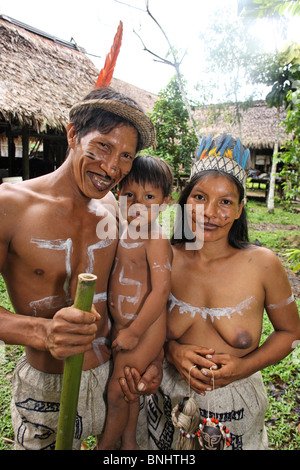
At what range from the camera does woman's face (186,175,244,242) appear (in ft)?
5.23

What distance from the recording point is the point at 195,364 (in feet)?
4.99

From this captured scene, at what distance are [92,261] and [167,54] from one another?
33.5 feet

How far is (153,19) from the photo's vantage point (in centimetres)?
905

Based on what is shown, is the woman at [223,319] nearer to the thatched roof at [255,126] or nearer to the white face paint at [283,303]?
the white face paint at [283,303]

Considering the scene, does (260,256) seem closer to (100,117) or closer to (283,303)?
(283,303)

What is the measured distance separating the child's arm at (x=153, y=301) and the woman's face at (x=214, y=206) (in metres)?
0.27

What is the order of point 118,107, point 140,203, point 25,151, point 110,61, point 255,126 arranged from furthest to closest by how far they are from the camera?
point 255,126 → point 25,151 → point 140,203 → point 110,61 → point 118,107

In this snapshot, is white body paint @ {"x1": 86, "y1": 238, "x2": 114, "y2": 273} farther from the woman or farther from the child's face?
the woman

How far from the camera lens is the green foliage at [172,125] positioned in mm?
9562

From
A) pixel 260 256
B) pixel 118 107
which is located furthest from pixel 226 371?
pixel 118 107

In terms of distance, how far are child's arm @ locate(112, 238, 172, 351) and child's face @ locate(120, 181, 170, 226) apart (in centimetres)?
23

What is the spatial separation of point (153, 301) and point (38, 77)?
695 cm

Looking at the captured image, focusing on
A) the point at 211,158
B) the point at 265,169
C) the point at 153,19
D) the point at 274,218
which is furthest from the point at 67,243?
the point at 265,169

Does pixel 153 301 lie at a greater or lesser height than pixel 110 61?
lesser
